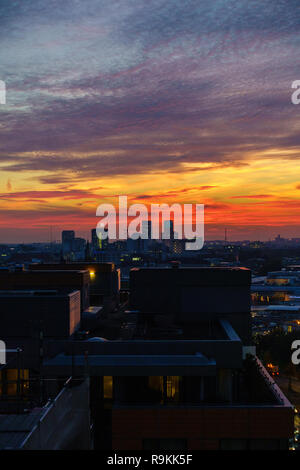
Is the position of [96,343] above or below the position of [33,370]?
above

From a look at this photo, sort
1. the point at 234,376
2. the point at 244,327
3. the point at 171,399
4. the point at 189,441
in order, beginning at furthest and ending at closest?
the point at 244,327 < the point at 234,376 < the point at 171,399 < the point at 189,441

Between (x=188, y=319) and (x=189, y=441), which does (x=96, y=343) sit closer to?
(x=189, y=441)

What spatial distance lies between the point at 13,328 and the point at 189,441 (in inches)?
438

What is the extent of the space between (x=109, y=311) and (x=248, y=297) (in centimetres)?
1281

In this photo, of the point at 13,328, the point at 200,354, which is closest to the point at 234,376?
the point at 200,354

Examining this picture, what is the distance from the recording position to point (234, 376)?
20.3 meters

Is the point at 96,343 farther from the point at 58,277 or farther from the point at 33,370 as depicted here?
the point at 58,277

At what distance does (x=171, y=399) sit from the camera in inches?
739

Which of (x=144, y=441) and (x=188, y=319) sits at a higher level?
(x=188, y=319)
